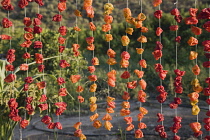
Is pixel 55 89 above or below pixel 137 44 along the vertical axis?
below

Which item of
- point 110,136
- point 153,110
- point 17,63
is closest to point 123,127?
point 110,136

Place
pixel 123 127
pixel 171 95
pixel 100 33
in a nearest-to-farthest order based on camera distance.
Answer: pixel 123 127, pixel 171 95, pixel 100 33

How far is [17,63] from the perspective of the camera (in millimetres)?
8352

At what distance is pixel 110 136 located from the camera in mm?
4605

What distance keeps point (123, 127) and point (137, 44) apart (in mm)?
7273

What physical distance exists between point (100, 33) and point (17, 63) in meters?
5.46

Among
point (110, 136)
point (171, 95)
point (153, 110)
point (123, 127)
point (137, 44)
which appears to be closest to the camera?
point (110, 136)

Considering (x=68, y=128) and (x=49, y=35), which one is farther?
(x=49, y=35)

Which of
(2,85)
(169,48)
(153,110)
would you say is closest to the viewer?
(2,85)

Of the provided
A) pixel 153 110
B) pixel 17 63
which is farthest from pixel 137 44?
pixel 153 110

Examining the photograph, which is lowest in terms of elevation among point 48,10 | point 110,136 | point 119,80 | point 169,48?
point 110,136

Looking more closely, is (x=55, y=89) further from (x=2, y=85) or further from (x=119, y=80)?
(x=2, y=85)

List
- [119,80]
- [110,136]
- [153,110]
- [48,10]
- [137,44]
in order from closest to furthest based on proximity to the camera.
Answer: [110,136], [153,110], [119,80], [137,44], [48,10]

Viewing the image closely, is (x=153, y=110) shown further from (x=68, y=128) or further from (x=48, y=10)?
(x=48, y=10)
